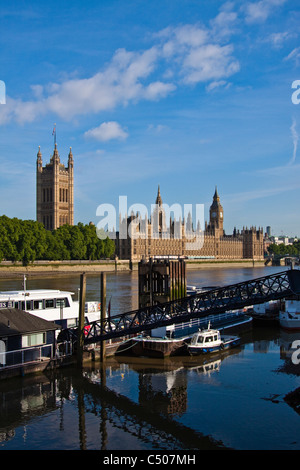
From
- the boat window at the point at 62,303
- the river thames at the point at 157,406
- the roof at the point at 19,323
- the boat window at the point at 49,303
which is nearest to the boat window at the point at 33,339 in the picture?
the roof at the point at 19,323

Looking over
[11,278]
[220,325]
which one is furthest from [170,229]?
[220,325]

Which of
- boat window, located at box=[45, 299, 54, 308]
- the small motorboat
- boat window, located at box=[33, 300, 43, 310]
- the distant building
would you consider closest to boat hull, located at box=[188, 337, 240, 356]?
the small motorboat

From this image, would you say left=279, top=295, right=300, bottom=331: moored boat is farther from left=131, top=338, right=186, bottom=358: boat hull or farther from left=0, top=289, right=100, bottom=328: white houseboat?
left=0, top=289, right=100, bottom=328: white houseboat

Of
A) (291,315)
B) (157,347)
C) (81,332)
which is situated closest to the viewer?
(81,332)

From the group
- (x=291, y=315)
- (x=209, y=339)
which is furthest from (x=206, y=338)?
(x=291, y=315)

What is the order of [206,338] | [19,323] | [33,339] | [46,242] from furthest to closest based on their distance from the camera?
[46,242]
[206,338]
[33,339]
[19,323]

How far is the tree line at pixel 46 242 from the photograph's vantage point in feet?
316

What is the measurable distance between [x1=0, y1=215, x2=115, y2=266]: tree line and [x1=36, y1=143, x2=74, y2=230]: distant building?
3474 cm

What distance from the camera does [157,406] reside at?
20078 mm

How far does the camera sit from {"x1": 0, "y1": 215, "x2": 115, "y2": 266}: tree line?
96438mm

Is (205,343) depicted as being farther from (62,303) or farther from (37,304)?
(37,304)

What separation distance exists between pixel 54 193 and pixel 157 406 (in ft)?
497
